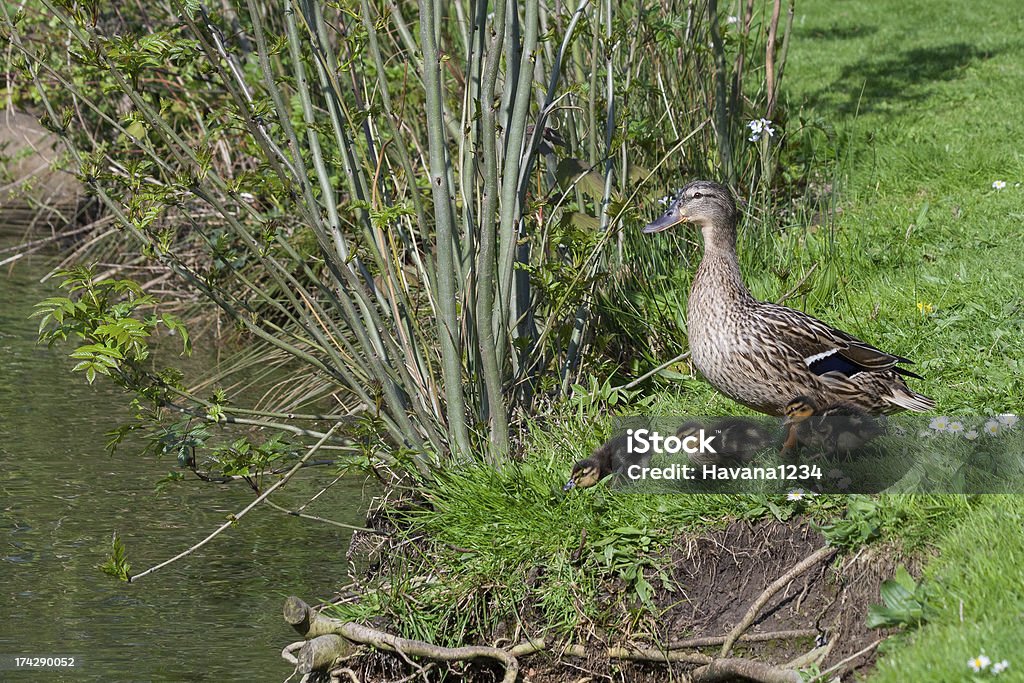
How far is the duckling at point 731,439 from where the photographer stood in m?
5.39

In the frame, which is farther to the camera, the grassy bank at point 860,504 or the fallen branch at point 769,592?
the fallen branch at point 769,592

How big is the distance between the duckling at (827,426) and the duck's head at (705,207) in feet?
3.20

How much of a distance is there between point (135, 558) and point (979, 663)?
422 centimetres

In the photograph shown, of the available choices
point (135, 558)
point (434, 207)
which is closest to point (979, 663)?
point (434, 207)

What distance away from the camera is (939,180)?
902 cm

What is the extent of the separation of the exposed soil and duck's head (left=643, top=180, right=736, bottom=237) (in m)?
1.43

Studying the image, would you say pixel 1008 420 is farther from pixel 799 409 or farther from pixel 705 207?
pixel 705 207

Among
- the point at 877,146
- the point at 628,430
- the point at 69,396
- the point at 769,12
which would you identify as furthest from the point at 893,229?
the point at 769,12

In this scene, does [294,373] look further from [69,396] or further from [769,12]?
[769,12]

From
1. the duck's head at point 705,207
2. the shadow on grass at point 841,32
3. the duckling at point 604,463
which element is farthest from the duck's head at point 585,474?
the shadow on grass at point 841,32

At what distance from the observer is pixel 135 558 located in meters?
6.42

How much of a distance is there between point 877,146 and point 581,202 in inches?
159

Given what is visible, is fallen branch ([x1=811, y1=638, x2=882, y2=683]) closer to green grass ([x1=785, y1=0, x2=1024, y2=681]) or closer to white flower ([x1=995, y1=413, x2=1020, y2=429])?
green grass ([x1=785, y1=0, x2=1024, y2=681])

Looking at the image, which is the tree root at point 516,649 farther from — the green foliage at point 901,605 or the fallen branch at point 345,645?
the green foliage at point 901,605
